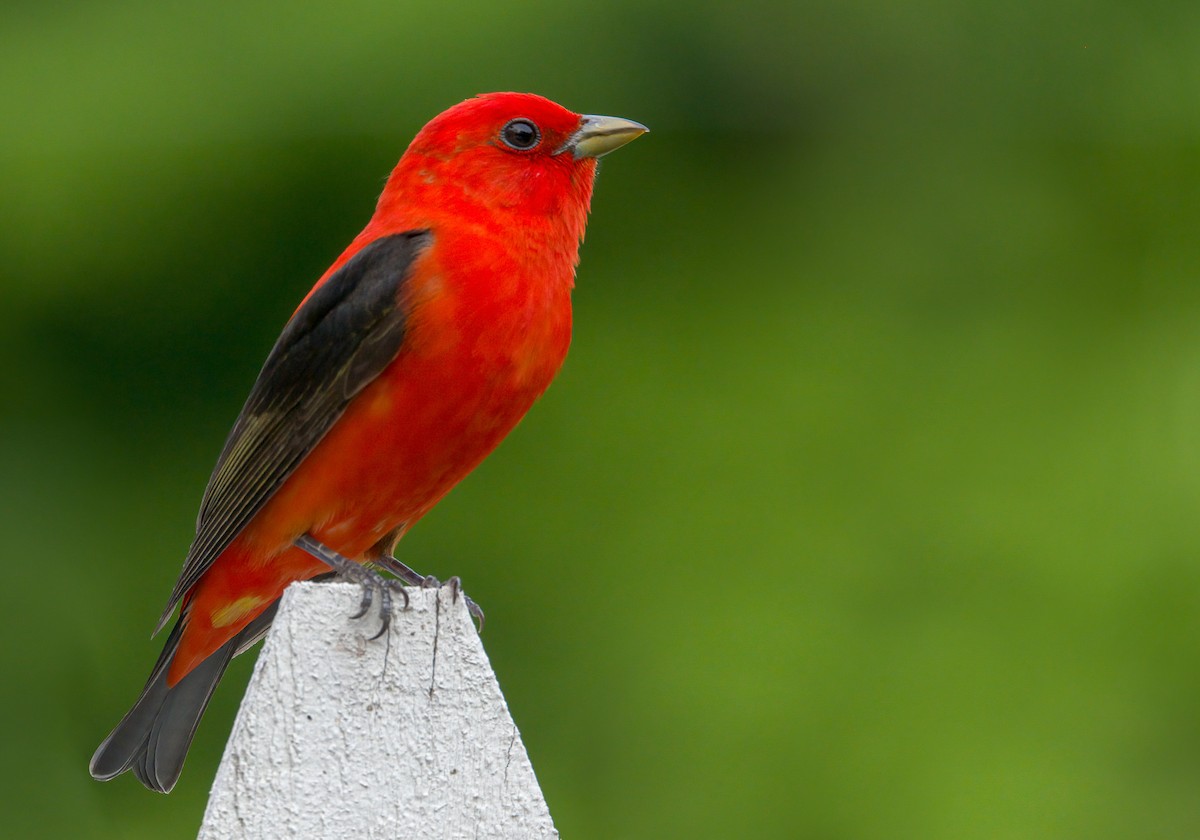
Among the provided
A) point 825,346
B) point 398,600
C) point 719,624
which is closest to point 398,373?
point 398,600

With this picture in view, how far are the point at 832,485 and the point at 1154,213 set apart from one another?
62.2 inches

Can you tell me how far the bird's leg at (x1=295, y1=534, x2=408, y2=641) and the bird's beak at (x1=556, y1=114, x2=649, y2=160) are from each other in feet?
3.52

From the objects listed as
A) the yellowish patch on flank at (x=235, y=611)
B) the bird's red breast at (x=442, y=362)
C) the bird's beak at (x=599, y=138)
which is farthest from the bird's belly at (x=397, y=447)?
the bird's beak at (x=599, y=138)

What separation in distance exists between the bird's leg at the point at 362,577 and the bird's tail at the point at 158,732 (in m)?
0.37

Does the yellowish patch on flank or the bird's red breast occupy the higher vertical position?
the bird's red breast

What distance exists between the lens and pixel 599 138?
3.48 metres

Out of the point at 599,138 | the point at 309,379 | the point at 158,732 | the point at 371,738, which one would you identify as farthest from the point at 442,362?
the point at 371,738

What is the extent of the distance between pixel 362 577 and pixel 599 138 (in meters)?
1.43

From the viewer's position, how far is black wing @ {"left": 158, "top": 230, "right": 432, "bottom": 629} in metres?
3.12

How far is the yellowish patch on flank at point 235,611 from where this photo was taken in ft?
10.8

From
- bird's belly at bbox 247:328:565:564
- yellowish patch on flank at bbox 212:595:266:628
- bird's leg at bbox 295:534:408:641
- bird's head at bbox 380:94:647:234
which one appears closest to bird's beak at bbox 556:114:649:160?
bird's head at bbox 380:94:647:234

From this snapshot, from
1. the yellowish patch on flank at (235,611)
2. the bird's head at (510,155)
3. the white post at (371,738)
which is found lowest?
the yellowish patch on flank at (235,611)

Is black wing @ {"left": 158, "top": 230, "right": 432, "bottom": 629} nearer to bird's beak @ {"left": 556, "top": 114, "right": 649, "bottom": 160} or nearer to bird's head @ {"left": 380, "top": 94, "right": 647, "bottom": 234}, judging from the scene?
bird's head @ {"left": 380, "top": 94, "right": 647, "bottom": 234}

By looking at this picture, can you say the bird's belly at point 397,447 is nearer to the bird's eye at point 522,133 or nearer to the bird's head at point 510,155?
the bird's head at point 510,155
